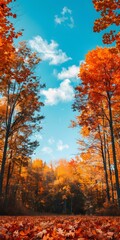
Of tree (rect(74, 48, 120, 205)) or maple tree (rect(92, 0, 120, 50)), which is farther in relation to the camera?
tree (rect(74, 48, 120, 205))

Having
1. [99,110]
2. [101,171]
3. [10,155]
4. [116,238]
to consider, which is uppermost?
[99,110]

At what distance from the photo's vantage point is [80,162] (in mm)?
18172

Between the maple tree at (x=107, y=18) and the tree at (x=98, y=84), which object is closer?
the maple tree at (x=107, y=18)

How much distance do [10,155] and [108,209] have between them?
11567 mm

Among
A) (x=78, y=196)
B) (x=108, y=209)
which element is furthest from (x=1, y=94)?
(x=78, y=196)

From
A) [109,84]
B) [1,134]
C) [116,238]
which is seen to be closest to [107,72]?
[109,84]

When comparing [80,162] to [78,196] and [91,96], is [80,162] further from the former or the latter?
[78,196]

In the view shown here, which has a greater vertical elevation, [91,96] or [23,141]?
[91,96]

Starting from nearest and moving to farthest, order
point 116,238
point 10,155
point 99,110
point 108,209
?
point 116,238 < point 108,209 < point 99,110 < point 10,155

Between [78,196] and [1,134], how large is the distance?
39044mm

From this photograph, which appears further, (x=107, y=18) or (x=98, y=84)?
(x=98, y=84)

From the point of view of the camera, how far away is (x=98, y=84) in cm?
1357

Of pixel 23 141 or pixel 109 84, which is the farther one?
pixel 23 141

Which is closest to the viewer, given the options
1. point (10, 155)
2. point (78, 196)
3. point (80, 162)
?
point (80, 162)
